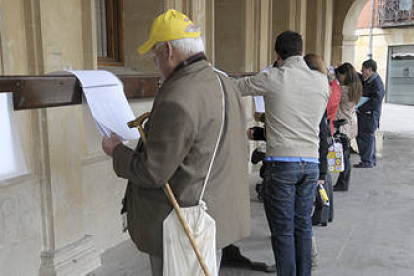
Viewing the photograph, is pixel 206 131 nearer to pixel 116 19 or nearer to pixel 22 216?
pixel 22 216

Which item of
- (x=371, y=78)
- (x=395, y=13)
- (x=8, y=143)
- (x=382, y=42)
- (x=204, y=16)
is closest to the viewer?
(x=8, y=143)

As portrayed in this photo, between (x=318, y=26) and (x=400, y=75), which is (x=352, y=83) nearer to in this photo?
(x=318, y=26)

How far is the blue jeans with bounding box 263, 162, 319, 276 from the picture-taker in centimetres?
279

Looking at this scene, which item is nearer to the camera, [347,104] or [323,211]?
[323,211]

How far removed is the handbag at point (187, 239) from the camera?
5.95ft

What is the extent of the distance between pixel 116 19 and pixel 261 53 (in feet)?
9.33

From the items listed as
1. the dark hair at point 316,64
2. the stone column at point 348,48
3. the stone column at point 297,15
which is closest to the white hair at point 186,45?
the dark hair at point 316,64

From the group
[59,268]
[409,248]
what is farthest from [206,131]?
[409,248]

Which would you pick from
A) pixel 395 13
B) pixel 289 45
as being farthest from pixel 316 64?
pixel 395 13

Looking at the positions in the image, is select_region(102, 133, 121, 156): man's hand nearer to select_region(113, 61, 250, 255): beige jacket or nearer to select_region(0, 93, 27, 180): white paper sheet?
select_region(113, 61, 250, 255): beige jacket

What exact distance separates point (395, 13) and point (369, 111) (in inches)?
782

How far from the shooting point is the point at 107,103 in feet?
6.26

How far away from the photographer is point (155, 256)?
1.93 m

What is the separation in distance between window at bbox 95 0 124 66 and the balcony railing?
2264 cm
